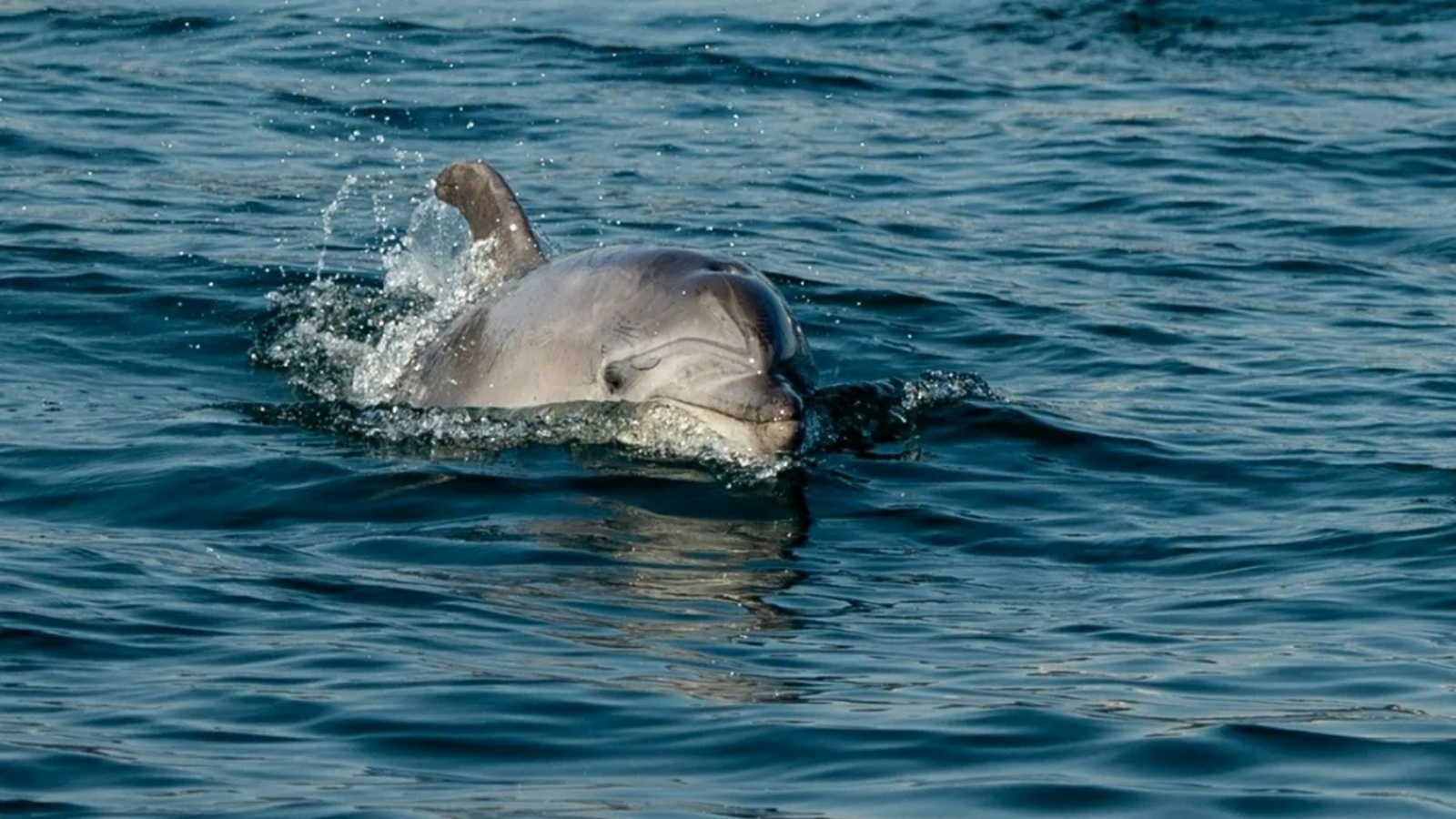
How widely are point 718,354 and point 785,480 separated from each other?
83cm

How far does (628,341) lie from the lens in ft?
42.6

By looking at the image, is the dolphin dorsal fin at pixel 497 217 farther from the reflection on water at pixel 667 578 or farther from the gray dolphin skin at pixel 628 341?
the reflection on water at pixel 667 578

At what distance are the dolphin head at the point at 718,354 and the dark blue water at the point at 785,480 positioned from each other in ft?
1.34

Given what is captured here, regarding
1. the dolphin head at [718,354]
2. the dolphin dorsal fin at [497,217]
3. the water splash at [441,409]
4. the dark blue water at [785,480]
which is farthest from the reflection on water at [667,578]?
the dolphin dorsal fin at [497,217]

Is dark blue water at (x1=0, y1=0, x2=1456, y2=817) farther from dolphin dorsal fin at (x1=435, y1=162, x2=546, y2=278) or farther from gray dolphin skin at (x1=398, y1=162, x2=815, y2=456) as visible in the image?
dolphin dorsal fin at (x1=435, y1=162, x2=546, y2=278)

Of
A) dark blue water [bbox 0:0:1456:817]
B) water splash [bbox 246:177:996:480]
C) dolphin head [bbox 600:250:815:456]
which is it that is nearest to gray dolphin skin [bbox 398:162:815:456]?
dolphin head [bbox 600:250:815:456]

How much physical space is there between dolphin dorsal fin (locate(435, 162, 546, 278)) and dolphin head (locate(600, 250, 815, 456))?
1630 mm

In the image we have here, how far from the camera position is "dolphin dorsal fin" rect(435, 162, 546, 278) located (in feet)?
48.1

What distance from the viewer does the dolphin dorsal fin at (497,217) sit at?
48.1 ft

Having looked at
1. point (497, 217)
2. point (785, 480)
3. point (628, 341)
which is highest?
point (497, 217)

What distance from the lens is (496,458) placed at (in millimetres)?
13219

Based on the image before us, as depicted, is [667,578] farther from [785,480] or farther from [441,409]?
[441,409]

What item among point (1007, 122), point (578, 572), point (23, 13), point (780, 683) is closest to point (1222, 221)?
point (1007, 122)

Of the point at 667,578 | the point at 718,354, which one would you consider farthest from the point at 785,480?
the point at 667,578
